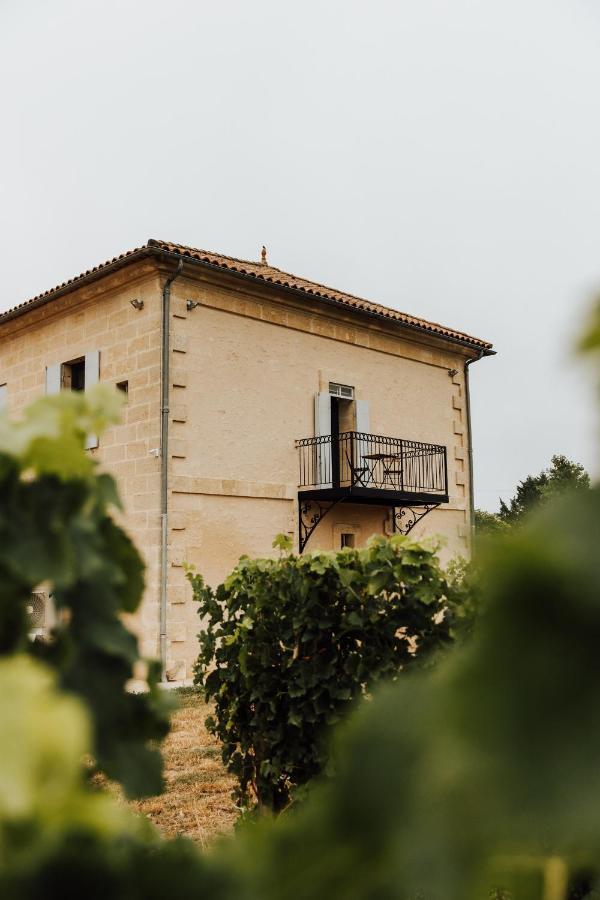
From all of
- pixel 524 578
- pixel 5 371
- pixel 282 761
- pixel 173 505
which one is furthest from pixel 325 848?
pixel 5 371

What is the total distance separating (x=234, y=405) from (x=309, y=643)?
27.0ft

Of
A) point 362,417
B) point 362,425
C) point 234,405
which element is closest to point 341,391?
point 362,417

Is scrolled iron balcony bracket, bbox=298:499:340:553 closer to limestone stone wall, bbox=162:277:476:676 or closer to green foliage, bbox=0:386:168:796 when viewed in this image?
limestone stone wall, bbox=162:277:476:676

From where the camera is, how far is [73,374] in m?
12.6

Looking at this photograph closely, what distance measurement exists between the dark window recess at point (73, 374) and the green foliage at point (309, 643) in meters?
9.30

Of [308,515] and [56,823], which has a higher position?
[308,515]

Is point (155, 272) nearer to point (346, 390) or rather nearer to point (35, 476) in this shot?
point (346, 390)

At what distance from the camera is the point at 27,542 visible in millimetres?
570

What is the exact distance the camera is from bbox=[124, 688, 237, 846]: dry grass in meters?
4.09

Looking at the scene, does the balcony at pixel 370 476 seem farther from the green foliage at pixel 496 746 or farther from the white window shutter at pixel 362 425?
the green foliage at pixel 496 746

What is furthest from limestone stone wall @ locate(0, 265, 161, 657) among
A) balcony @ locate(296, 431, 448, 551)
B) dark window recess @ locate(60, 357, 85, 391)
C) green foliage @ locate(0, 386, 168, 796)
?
green foliage @ locate(0, 386, 168, 796)

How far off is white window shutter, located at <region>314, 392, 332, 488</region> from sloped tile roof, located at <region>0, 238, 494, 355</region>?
5.42 ft

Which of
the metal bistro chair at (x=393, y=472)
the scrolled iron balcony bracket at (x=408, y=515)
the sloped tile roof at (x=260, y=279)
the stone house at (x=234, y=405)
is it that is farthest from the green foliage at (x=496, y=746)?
the scrolled iron balcony bracket at (x=408, y=515)

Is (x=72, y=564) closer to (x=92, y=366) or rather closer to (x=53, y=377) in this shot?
(x=92, y=366)
